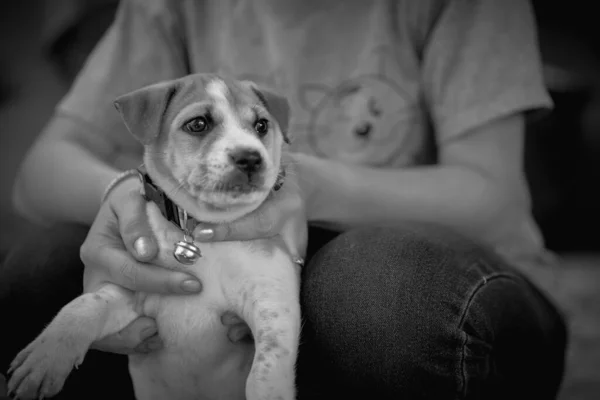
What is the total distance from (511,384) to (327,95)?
773 mm

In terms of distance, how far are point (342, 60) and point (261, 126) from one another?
0.46 m

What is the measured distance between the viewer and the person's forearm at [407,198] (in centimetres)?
115

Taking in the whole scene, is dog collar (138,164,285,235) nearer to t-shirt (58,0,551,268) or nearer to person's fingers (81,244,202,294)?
person's fingers (81,244,202,294)

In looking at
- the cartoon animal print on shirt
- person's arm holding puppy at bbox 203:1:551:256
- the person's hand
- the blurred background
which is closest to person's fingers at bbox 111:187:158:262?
the person's hand

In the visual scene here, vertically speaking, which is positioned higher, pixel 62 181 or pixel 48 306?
pixel 62 181

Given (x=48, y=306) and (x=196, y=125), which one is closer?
(x=196, y=125)

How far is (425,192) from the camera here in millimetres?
1181

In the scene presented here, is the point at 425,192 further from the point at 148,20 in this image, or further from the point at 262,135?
the point at 148,20

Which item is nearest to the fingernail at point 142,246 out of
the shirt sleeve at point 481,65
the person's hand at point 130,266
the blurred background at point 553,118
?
the person's hand at point 130,266

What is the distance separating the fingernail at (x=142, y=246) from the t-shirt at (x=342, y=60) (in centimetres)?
50

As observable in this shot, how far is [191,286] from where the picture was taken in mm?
894

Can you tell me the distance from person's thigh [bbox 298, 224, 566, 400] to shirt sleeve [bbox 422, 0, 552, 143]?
0.37 metres

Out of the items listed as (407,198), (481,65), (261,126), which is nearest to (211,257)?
(261,126)

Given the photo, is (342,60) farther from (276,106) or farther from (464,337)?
(464,337)
